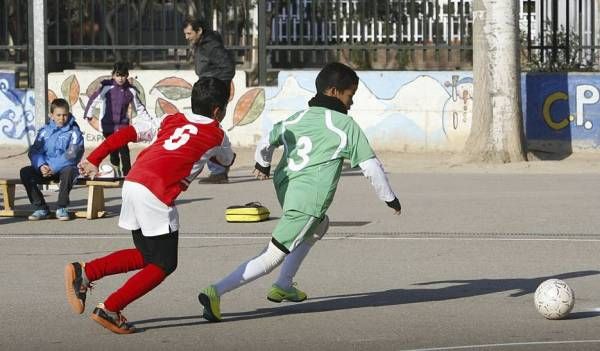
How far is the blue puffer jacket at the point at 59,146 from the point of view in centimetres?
1338

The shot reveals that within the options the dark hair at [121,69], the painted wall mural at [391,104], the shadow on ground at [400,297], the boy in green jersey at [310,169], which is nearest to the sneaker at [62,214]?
the dark hair at [121,69]

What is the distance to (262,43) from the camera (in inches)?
792

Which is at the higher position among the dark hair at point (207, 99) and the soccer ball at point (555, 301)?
the dark hair at point (207, 99)

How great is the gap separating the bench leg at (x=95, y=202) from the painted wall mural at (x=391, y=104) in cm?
584

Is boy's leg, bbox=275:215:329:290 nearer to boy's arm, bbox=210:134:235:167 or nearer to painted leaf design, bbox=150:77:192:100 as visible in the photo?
boy's arm, bbox=210:134:235:167

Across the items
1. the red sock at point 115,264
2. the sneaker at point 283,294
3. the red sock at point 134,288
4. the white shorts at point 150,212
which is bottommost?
the sneaker at point 283,294

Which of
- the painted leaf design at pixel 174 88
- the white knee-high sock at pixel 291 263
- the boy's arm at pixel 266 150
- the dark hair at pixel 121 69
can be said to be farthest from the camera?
the painted leaf design at pixel 174 88

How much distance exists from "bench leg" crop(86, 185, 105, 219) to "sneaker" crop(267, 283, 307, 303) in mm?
4786

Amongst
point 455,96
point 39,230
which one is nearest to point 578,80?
point 455,96

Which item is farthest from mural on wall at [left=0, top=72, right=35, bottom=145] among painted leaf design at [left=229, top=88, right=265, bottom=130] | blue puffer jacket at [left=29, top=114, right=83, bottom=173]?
blue puffer jacket at [left=29, top=114, right=83, bottom=173]

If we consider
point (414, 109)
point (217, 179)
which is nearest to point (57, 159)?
point (217, 179)

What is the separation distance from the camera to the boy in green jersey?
8445 mm

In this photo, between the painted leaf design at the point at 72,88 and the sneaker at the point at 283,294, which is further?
the painted leaf design at the point at 72,88

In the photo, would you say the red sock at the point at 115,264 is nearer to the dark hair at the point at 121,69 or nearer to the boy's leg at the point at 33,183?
the boy's leg at the point at 33,183
